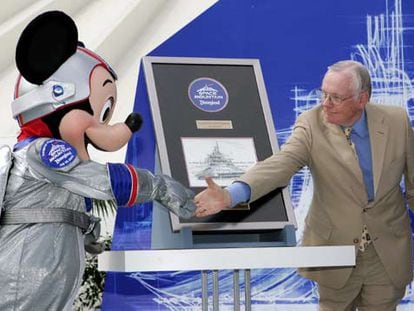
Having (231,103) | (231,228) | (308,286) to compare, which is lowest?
(308,286)

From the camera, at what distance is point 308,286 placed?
4363 mm

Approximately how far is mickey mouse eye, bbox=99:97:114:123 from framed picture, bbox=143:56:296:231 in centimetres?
27

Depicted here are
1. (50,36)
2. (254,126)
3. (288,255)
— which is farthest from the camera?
(254,126)

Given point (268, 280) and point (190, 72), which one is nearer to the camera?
point (190, 72)

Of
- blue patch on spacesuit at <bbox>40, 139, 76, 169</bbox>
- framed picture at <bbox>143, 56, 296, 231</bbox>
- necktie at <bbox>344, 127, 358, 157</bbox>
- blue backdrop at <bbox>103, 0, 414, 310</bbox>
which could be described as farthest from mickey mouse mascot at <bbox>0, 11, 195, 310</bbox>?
blue backdrop at <bbox>103, 0, 414, 310</bbox>

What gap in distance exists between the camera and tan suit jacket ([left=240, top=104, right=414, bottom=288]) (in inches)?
122

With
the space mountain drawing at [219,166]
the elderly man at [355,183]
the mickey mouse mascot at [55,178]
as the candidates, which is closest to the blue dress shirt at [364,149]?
the elderly man at [355,183]

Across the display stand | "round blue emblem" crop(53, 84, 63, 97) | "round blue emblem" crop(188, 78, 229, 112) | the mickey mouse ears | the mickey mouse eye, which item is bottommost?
the display stand

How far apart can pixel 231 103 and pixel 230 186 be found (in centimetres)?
40

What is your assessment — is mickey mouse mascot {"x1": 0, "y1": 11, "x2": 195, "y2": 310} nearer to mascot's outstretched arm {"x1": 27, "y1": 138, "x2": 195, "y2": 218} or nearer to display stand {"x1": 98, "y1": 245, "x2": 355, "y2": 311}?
mascot's outstretched arm {"x1": 27, "y1": 138, "x2": 195, "y2": 218}

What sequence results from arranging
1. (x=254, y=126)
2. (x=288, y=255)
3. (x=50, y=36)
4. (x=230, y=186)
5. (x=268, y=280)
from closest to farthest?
(x=288, y=255)
(x=50, y=36)
(x=230, y=186)
(x=254, y=126)
(x=268, y=280)

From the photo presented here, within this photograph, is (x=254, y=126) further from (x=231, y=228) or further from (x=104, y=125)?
(x=104, y=125)

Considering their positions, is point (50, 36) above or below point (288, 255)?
above

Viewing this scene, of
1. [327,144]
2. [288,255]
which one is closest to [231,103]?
[327,144]
